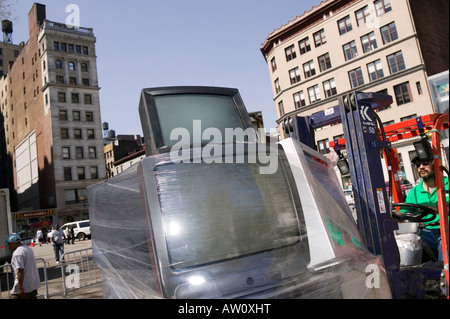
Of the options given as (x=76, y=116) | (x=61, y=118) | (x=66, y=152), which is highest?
(x=76, y=116)

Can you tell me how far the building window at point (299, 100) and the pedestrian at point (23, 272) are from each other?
40.0 m

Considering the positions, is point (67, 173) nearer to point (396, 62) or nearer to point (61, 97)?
point (61, 97)

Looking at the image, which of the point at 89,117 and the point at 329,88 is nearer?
the point at 329,88

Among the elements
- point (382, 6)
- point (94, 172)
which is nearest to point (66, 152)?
point (94, 172)

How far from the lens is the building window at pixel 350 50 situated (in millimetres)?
38500

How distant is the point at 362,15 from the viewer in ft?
121

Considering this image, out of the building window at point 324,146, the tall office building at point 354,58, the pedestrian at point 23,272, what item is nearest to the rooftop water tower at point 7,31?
the tall office building at point 354,58

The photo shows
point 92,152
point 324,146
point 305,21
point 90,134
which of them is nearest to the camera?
point 324,146

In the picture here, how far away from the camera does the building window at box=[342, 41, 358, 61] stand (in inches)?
1516

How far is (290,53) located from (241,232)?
43934mm

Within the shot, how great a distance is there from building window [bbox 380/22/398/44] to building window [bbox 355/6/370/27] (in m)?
2.13

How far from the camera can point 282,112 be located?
151 ft
